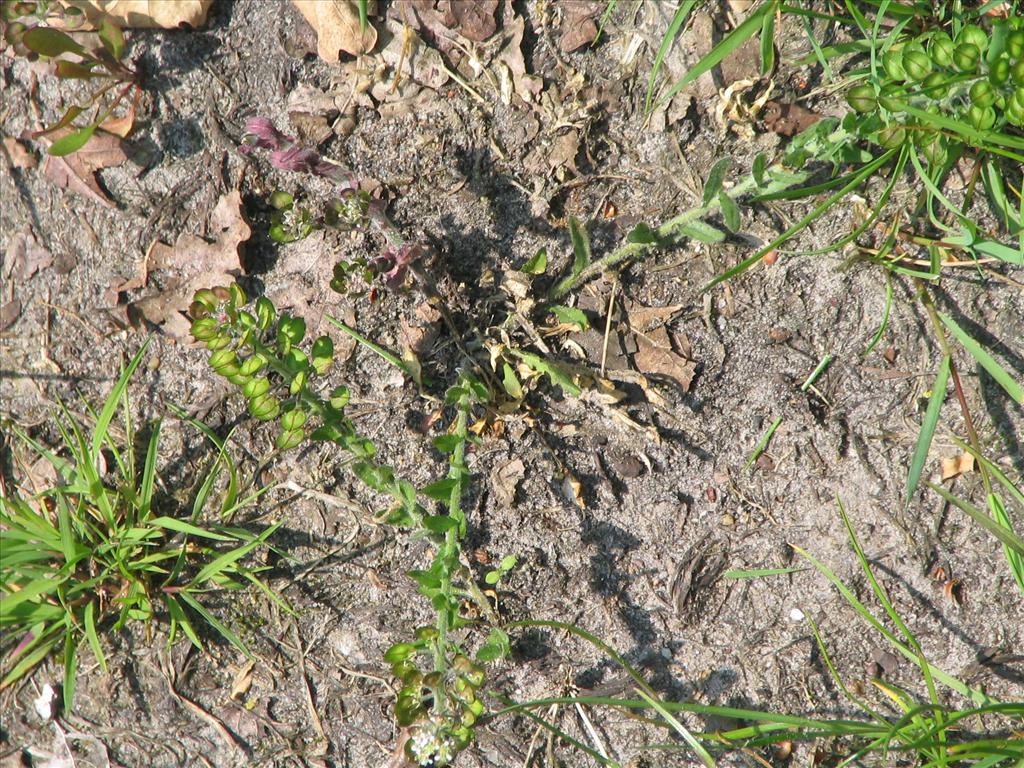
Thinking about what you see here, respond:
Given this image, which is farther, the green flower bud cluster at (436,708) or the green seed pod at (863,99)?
the green seed pod at (863,99)

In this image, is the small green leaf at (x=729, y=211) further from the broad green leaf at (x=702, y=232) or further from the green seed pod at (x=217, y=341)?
the green seed pod at (x=217, y=341)

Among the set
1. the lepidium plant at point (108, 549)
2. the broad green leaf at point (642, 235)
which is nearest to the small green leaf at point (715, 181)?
the broad green leaf at point (642, 235)

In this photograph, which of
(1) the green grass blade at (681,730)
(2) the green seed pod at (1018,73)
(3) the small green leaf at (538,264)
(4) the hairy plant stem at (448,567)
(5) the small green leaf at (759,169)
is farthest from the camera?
(3) the small green leaf at (538,264)

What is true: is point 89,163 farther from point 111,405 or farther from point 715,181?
point 715,181

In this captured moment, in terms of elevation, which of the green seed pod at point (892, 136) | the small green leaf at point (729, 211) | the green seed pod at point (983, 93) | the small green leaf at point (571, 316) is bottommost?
the small green leaf at point (571, 316)

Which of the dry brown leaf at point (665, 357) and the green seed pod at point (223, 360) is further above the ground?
the dry brown leaf at point (665, 357)

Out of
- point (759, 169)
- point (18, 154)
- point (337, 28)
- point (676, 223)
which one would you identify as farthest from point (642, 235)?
point (18, 154)

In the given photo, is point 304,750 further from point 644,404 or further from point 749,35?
point 749,35

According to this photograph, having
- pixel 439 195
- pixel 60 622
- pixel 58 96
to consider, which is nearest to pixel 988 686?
pixel 439 195
